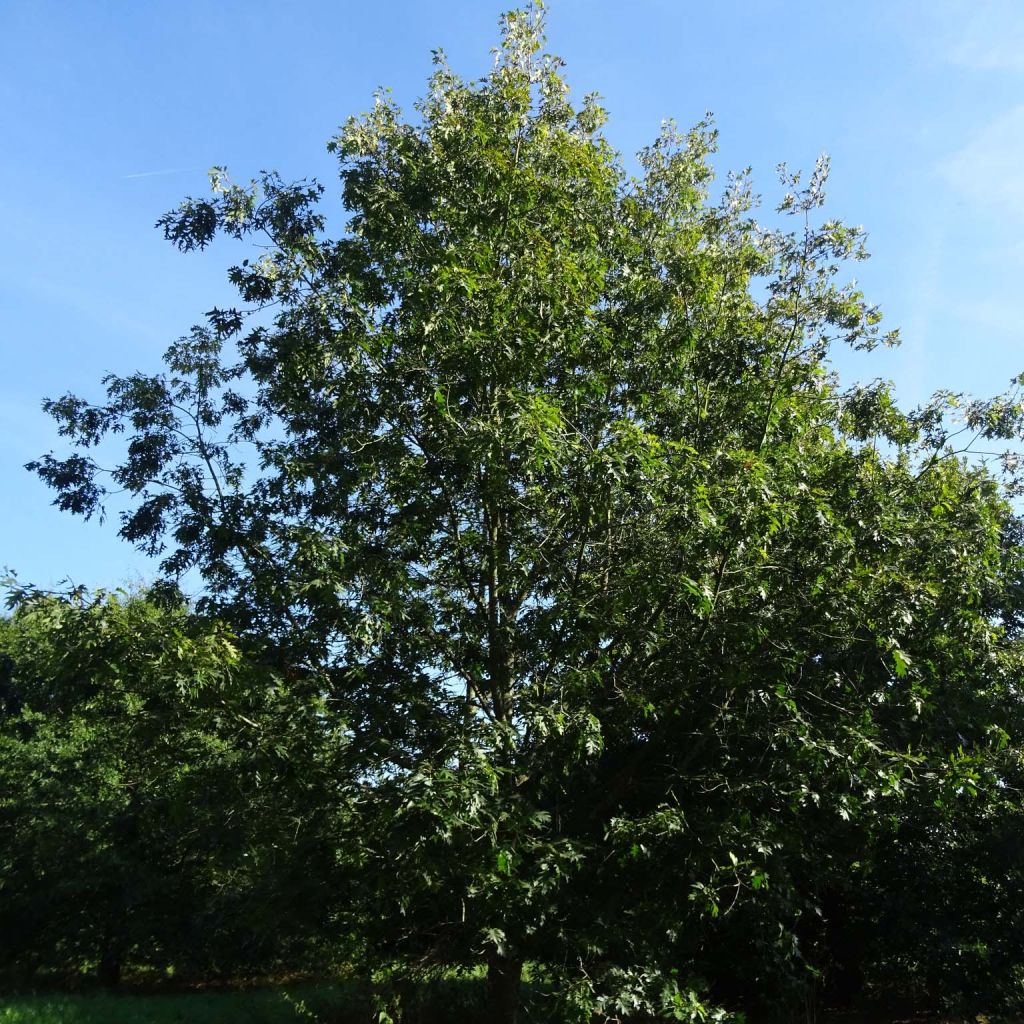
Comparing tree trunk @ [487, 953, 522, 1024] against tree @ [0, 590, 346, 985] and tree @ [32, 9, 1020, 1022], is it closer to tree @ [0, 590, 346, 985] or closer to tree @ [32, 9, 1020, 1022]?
tree @ [32, 9, 1020, 1022]

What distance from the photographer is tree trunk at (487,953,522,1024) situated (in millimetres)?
9023

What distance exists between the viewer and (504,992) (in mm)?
9078

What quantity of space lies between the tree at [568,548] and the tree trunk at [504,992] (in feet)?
→ 0.10

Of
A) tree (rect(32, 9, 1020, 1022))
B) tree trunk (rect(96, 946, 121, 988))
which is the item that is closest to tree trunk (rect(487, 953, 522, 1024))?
tree (rect(32, 9, 1020, 1022))

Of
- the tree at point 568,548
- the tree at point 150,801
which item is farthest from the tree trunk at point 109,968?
the tree at point 568,548

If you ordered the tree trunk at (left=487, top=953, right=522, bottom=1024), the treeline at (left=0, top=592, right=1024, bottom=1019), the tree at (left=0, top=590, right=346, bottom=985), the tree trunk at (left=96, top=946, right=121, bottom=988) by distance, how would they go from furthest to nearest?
the tree trunk at (left=96, top=946, right=121, bottom=988)
the tree trunk at (left=487, top=953, right=522, bottom=1024)
the treeline at (left=0, top=592, right=1024, bottom=1019)
the tree at (left=0, top=590, right=346, bottom=985)

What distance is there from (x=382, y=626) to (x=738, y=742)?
381 cm

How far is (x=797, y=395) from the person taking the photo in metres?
9.39

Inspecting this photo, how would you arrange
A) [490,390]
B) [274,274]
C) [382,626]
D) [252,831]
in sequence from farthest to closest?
[274,274]
[490,390]
[252,831]
[382,626]

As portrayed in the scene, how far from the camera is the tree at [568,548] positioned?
7.62 m

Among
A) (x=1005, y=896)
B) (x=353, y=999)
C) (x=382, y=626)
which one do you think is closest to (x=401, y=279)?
(x=382, y=626)

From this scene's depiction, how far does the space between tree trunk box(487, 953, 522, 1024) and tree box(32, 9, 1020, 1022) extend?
3 cm

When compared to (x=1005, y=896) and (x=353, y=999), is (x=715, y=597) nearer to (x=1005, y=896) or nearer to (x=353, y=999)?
(x=1005, y=896)

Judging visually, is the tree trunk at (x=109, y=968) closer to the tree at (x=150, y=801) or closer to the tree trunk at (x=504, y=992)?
the tree at (x=150, y=801)
